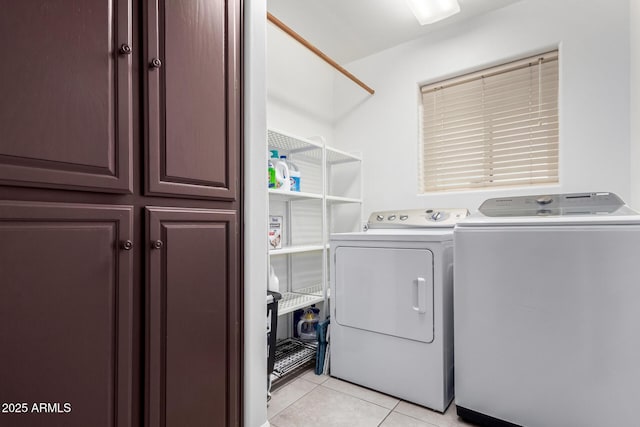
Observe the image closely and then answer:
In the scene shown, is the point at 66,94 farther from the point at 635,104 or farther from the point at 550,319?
the point at 635,104

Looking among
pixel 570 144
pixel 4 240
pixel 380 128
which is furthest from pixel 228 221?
pixel 570 144

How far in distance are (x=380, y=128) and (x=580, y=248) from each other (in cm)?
173

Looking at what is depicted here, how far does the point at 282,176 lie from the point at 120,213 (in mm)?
1245

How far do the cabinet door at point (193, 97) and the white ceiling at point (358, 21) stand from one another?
1.11m

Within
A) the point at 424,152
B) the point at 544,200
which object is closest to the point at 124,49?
the point at 544,200

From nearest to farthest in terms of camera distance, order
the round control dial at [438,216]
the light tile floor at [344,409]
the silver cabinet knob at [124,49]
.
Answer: the silver cabinet knob at [124,49], the light tile floor at [344,409], the round control dial at [438,216]

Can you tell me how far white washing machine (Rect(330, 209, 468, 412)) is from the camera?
1.59m

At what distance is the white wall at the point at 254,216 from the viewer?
1258 millimetres

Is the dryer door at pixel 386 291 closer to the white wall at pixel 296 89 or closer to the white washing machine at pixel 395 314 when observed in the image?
the white washing machine at pixel 395 314

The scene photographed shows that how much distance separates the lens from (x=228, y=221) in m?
1.19

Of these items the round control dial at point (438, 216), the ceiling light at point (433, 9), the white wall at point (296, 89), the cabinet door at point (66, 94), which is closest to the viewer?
the cabinet door at point (66, 94)

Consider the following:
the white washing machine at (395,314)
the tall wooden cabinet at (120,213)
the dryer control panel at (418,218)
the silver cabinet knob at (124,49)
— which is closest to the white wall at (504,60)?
the dryer control panel at (418,218)

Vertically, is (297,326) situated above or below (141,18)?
below

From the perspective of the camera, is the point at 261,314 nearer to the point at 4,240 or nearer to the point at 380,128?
the point at 4,240
